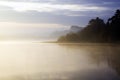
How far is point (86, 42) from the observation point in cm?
4741

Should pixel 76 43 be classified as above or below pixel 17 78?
below

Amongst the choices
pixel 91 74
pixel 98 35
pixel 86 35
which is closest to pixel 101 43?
pixel 98 35

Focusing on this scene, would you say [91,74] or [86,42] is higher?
[91,74]

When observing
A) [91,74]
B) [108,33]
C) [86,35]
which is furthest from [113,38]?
[91,74]

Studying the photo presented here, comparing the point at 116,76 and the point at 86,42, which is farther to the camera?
the point at 86,42

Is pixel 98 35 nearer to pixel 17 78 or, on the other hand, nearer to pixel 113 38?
pixel 113 38

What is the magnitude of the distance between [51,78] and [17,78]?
1039 mm

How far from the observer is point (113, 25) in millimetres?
41812

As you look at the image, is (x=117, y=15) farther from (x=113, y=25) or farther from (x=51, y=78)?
(x=51, y=78)

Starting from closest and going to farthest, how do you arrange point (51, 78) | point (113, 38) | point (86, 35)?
point (51, 78)
point (113, 38)
point (86, 35)

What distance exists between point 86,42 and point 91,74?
3579cm

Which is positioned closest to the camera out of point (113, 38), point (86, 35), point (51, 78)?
point (51, 78)

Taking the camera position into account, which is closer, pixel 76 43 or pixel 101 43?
pixel 101 43

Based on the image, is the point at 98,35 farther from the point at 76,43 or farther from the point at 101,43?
the point at 76,43
